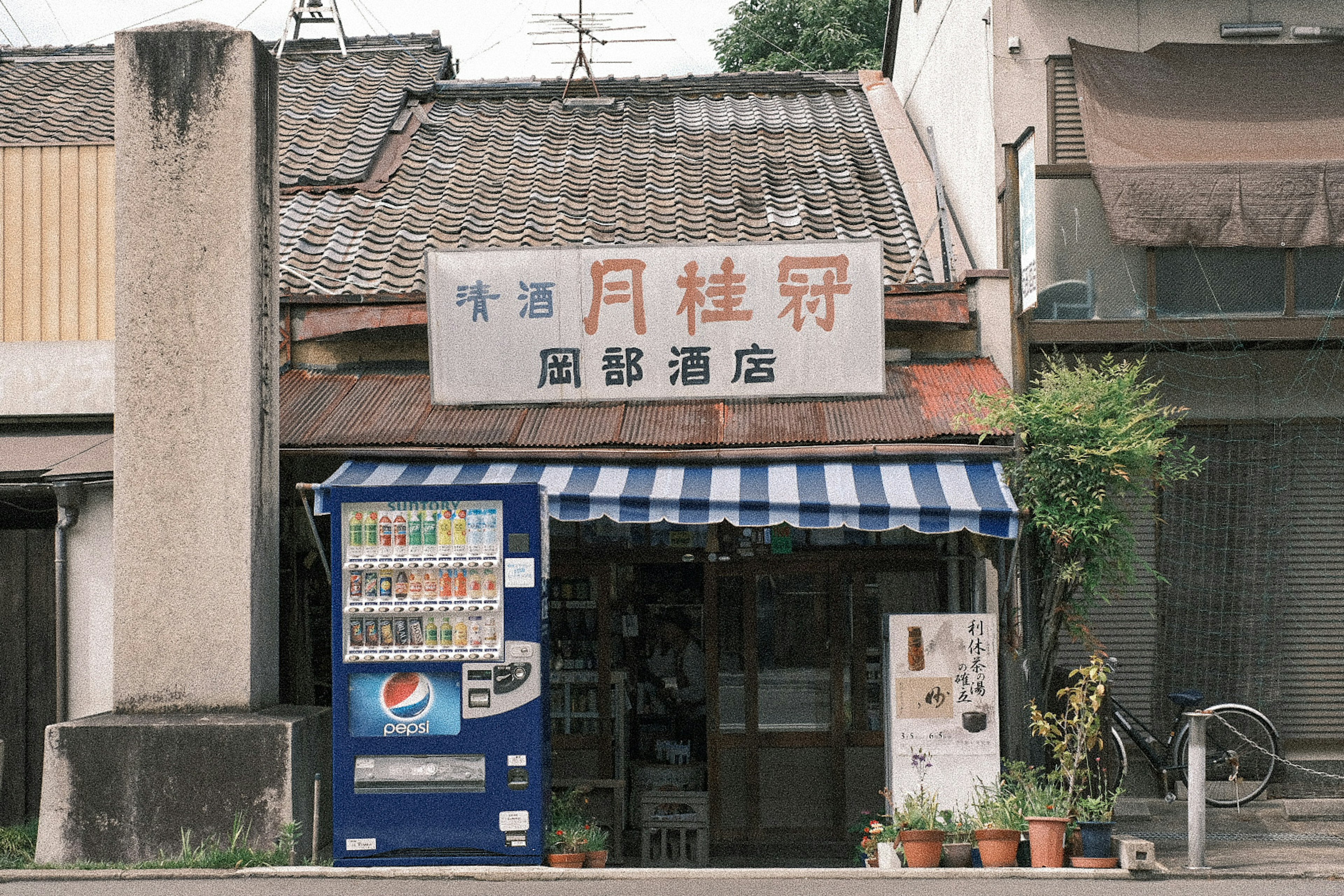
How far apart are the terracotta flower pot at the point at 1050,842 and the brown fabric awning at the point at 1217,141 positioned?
523cm

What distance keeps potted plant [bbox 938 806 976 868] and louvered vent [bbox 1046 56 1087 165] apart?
620 centimetres

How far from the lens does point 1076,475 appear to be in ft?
30.9

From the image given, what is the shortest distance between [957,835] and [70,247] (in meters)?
9.05

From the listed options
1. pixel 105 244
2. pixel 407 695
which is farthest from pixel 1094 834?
pixel 105 244

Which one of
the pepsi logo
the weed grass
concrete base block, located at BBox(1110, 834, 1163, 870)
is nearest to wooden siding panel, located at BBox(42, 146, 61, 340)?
the weed grass

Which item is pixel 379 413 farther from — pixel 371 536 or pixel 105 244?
pixel 105 244

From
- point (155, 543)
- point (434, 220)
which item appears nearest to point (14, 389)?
point (155, 543)

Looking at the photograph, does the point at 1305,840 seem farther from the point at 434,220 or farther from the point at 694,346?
the point at 434,220

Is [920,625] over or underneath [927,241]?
underneath

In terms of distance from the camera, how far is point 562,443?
1049cm

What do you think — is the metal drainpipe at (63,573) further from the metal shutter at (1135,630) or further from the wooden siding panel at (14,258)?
the metal shutter at (1135,630)

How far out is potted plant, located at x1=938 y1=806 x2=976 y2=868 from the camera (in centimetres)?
902

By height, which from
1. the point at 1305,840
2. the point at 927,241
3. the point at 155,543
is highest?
the point at 927,241

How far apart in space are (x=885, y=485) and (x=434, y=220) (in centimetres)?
654
